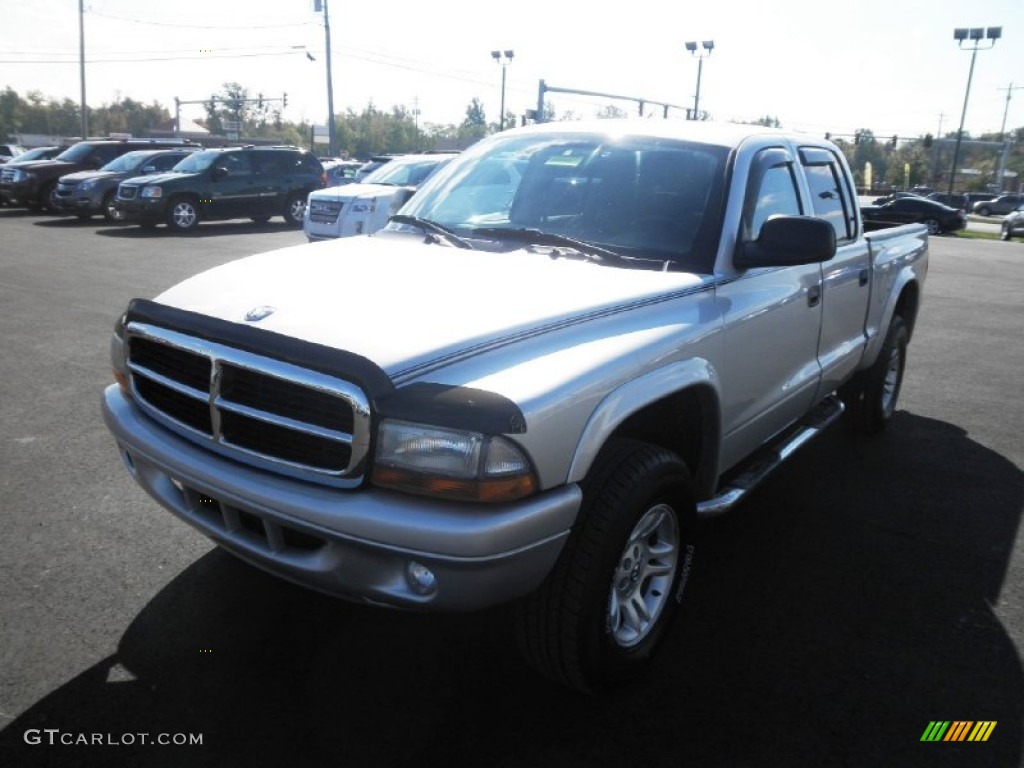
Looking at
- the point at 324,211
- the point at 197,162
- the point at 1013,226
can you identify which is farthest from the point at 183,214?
the point at 1013,226

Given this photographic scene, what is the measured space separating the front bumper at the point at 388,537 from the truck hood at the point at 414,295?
400 millimetres

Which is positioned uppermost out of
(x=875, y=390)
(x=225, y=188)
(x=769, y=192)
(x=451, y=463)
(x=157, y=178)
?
(x=769, y=192)

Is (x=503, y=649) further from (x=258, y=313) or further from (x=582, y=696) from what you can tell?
(x=258, y=313)

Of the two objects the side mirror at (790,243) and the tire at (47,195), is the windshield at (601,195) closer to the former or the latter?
the side mirror at (790,243)

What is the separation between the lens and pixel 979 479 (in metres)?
4.88

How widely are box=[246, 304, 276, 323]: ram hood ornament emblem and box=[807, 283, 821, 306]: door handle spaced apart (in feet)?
8.25

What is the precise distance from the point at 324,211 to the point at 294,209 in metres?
7.29

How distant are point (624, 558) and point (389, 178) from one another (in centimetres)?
1288

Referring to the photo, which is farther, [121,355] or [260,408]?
[121,355]

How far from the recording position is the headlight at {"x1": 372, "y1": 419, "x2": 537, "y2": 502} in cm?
217

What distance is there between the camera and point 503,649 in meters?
3.04

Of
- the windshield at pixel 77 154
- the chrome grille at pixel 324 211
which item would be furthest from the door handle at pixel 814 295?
the windshield at pixel 77 154

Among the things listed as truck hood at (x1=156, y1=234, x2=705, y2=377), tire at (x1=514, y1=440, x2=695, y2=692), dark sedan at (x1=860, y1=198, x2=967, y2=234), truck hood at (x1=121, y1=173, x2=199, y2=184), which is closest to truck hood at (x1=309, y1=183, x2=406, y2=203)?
truck hood at (x1=121, y1=173, x2=199, y2=184)

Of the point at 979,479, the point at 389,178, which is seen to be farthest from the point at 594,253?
the point at 389,178
